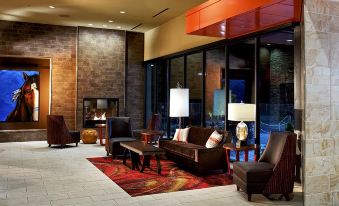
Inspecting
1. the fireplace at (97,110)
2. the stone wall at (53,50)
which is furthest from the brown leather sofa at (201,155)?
the stone wall at (53,50)

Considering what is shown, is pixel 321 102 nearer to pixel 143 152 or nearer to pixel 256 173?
pixel 256 173

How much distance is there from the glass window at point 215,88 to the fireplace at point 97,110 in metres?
4.32

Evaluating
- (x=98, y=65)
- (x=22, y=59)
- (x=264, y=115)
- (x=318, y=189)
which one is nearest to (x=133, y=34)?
(x=98, y=65)

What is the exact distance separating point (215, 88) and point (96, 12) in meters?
3.98

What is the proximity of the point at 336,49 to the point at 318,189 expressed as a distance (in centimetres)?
173

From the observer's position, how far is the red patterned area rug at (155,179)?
513 cm

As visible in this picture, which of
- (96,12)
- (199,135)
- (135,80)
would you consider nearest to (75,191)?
(199,135)

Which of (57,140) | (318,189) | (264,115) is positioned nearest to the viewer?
(318,189)

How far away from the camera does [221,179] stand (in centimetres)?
576

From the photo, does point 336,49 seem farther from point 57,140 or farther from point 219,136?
point 57,140

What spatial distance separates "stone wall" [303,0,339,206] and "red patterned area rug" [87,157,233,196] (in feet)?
5.80

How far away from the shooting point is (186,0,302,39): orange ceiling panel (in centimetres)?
494

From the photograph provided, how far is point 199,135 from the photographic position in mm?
7039

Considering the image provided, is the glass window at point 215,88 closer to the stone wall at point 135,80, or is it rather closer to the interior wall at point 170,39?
the interior wall at point 170,39
